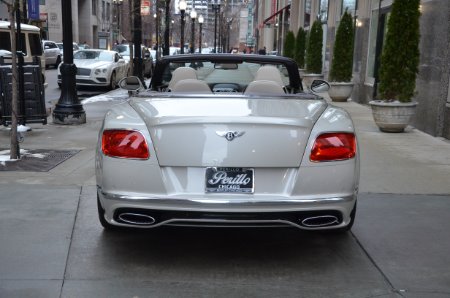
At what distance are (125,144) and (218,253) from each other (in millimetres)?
1146

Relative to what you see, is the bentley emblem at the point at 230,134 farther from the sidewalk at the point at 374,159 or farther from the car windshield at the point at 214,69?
the sidewalk at the point at 374,159

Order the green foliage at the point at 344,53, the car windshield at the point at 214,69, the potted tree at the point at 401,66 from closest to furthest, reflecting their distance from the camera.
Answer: the car windshield at the point at 214,69
the potted tree at the point at 401,66
the green foliage at the point at 344,53

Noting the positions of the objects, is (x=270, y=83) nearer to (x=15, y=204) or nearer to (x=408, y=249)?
(x=408, y=249)

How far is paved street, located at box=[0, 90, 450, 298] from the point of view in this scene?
147 inches

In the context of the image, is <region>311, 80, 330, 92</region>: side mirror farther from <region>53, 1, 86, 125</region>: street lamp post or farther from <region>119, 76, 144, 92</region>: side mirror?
<region>53, 1, 86, 125</region>: street lamp post

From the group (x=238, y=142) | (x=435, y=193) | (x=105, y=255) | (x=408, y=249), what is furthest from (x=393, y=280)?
(x=435, y=193)

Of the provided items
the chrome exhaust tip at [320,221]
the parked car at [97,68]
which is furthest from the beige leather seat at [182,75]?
the parked car at [97,68]

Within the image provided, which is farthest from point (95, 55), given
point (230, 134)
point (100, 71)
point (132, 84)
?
point (230, 134)

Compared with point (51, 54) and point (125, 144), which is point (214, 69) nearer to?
point (125, 144)

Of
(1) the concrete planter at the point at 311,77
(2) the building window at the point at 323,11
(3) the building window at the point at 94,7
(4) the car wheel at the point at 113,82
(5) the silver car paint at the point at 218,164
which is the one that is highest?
(3) the building window at the point at 94,7

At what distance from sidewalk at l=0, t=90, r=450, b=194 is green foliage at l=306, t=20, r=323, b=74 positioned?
31.3ft

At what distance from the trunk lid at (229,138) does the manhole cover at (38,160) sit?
146 inches

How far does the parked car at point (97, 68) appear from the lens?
20688 millimetres

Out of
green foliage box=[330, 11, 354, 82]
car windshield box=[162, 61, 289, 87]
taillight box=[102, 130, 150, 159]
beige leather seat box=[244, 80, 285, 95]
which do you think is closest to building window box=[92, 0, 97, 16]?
green foliage box=[330, 11, 354, 82]
